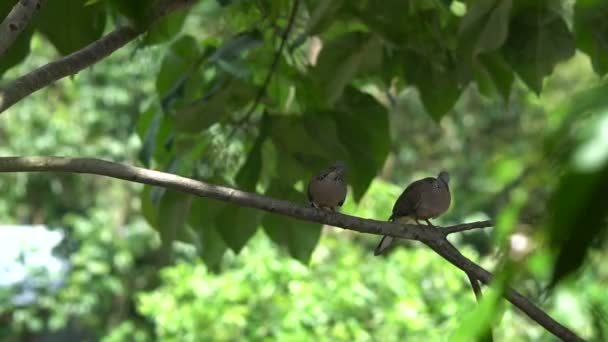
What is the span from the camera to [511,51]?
76.9 inches

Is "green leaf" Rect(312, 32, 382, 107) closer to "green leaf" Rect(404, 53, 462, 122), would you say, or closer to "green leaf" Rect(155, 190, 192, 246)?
"green leaf" Rect(404, 53, 462, 122)

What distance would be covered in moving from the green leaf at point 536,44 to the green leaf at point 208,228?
2.42ft

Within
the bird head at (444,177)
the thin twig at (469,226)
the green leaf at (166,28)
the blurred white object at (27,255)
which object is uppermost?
the blurred white object at (27,255)

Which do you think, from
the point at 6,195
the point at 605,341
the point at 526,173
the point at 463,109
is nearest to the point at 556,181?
the point at 526,173

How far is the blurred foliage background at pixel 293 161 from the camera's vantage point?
0.44 metres

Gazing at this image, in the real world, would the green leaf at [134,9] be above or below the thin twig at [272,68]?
below

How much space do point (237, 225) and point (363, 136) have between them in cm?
38

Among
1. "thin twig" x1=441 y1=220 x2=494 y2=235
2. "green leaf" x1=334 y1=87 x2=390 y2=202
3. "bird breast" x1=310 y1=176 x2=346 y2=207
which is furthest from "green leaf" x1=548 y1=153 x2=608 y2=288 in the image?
"green leaf" x1=334 y1=87 x2=390 y2=202

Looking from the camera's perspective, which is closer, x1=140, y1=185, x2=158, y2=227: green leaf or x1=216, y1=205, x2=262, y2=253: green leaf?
x1=216, y1=205, x2=262, y2=253: green leaf

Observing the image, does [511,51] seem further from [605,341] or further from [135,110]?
[135,110]

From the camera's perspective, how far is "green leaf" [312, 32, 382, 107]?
197 cm

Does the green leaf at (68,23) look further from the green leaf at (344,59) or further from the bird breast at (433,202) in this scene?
the bird breast at (433,202)

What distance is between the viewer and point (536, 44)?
6.31ft

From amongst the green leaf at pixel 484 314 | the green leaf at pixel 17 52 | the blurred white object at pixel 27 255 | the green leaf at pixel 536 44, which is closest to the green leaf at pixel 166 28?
the green leaf at pixel 17 52
